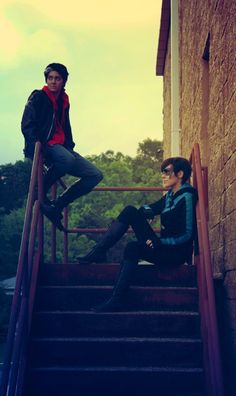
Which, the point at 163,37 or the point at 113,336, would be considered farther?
the point at 163,37

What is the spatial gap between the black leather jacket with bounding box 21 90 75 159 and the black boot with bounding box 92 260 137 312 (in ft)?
4.35

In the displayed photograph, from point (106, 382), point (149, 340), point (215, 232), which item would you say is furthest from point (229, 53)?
point (106, 382)

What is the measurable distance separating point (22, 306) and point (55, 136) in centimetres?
174

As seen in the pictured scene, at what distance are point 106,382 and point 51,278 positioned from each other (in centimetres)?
105

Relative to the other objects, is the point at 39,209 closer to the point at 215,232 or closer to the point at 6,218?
the point at 215,232

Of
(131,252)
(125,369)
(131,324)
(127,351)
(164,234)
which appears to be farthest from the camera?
(164,234)

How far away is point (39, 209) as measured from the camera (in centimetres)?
545

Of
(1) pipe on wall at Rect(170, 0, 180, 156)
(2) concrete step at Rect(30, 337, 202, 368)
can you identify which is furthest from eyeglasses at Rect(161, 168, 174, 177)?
(1) pipe on wall at Rect(170, 0, 180, 156)

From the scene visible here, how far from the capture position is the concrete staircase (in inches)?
183

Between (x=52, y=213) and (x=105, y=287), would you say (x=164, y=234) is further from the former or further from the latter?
(x=52, y=213)

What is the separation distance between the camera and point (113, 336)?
496cm

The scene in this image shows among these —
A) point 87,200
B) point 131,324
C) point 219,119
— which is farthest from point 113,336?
point 87,200

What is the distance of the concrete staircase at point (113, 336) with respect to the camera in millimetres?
4652

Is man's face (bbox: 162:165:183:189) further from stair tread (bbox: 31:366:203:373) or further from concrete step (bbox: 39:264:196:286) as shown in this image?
stair tread (bbox: 31:366:203:373)
